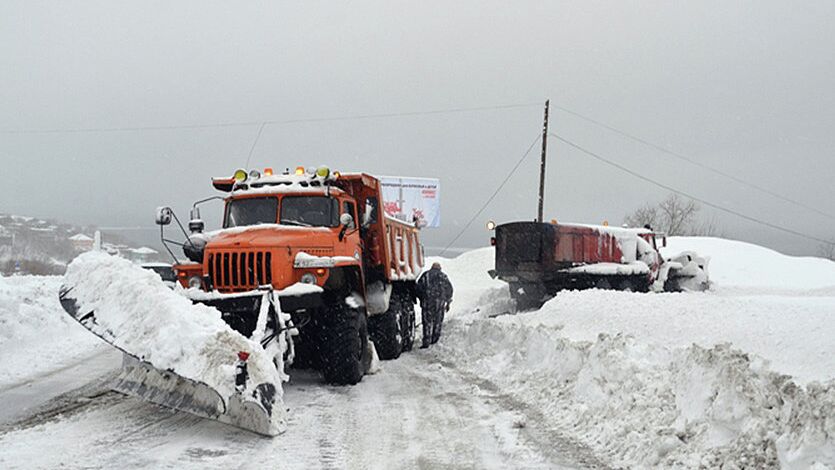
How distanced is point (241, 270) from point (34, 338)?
7004mm

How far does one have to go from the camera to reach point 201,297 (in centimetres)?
823

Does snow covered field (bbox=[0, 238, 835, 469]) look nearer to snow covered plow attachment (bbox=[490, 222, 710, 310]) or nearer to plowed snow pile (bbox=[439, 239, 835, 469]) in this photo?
plowed snow pile (bbox=[439, 239, 835, 469])

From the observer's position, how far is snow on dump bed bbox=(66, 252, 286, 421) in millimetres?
6258

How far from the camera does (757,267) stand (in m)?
36.0

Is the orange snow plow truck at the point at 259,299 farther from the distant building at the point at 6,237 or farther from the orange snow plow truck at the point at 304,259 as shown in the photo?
the distant building at the point at 6,237

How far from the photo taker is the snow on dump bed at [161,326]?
6.26m

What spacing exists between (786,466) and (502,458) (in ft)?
7.00

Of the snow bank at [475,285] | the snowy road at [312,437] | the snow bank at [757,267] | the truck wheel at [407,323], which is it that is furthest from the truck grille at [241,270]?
the snow bank at [757,267]

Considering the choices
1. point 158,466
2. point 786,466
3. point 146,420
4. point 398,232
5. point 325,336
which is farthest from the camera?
point 398,232

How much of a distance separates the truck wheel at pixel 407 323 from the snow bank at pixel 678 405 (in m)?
4.05

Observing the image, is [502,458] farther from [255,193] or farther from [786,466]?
[255,193]

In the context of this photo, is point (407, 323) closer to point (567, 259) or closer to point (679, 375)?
point (567, 259)

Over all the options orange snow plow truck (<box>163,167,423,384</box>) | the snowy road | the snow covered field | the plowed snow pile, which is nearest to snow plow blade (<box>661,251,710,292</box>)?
the plowed snow pile

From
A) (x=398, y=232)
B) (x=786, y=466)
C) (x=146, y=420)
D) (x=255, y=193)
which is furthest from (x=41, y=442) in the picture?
(x=398, y=232)
